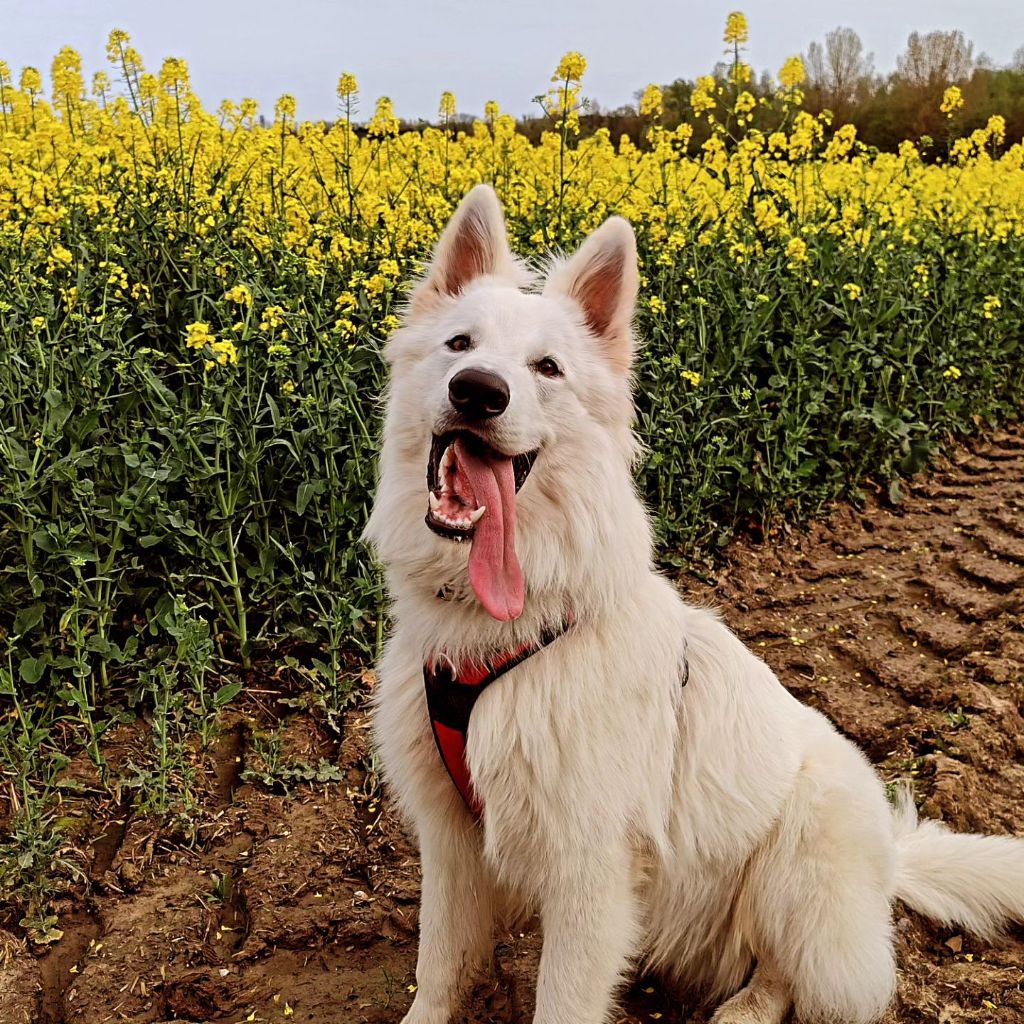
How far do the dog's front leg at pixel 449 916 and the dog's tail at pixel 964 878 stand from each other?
1.18 m

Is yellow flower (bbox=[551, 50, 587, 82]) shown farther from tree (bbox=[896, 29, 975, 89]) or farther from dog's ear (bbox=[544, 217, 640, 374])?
tree (bbox=[896, 29, 975, 89])

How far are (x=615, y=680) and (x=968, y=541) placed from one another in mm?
4336

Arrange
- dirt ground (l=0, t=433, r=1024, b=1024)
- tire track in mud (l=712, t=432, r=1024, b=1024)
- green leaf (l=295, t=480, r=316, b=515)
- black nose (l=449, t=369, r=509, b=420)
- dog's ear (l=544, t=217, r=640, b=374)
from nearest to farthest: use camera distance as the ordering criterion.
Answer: black nose (l=449, t=369, r=509, b=420) < dog's ear (l=544, t=217, r=640, b=374) < dirt ground (l=0, t=433, r=1024, b=1024) < tire track in mud (l=712, t=432, r=1024, b=1024) < green leaf (l=295, t=480, r=316, b=515)

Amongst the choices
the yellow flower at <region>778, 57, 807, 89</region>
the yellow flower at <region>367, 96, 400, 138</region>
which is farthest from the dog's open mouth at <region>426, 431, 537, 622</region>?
the yellow flower at <region>778, 57, 807, 89</region>

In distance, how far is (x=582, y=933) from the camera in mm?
2193

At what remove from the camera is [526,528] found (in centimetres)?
223

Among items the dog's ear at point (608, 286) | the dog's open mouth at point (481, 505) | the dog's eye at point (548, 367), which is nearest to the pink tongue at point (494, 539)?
the dog's open mouth at point (481, 505)

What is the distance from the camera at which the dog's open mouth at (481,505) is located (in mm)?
2100

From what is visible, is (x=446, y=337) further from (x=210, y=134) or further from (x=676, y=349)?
(x=210, y=134)

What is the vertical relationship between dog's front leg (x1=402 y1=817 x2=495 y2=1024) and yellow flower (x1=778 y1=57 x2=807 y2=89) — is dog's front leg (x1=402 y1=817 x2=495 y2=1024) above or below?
below

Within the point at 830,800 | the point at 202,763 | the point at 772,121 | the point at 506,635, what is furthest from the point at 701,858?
the point at 772,121

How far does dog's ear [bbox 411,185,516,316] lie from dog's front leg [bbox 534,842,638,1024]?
1.41 m

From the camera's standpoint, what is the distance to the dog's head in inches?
82.5

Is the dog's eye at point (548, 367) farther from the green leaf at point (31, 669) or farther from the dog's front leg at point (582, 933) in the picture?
the green leaf at point (31, 669)
